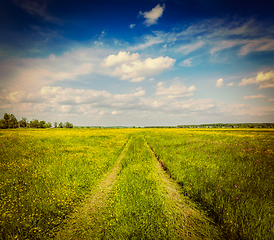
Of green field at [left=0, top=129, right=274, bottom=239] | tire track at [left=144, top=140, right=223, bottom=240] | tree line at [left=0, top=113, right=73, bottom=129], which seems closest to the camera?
tire track at [left=144, top=140, right=223, bottom=240]

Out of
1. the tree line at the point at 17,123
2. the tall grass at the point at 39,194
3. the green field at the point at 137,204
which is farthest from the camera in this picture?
the tree line at the point at 17,123

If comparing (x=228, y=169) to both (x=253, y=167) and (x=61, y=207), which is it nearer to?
(x=253, y=167)

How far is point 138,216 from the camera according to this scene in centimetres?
463

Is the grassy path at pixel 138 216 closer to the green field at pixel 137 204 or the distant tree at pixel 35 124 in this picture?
the green field at pixel 137 204

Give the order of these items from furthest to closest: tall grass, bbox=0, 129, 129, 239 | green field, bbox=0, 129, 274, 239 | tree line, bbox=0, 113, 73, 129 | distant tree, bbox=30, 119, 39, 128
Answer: distant tree, bbox=30, 119, 39, 128
tree line, bbox=0, 113, 73, 129
tall grass, bbox=0, 129, 129, 239
green field, bbox=0, 129, 274, 239

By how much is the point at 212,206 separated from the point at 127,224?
145 inches

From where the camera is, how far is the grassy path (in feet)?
12.6

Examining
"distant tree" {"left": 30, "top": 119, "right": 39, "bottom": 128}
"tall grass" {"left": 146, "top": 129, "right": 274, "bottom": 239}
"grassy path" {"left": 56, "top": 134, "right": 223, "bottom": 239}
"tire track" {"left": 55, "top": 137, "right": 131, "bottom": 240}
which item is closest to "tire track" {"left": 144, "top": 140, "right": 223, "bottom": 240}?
"grassy path" {"left": 56, "top": 134, "right": 223, "bottom": 239}

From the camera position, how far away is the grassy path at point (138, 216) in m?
3.86

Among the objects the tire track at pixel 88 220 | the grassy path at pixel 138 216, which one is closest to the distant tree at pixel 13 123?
the grassy path at pixel 138 216

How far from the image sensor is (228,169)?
8320 mm

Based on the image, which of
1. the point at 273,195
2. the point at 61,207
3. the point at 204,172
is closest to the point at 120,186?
the point at 61,207

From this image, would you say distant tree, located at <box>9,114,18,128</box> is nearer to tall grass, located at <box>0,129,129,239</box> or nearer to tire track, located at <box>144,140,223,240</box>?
tall grass, located at <box>0,129,129,239</box>

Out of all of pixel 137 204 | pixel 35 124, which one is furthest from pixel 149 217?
pixel 35 124
